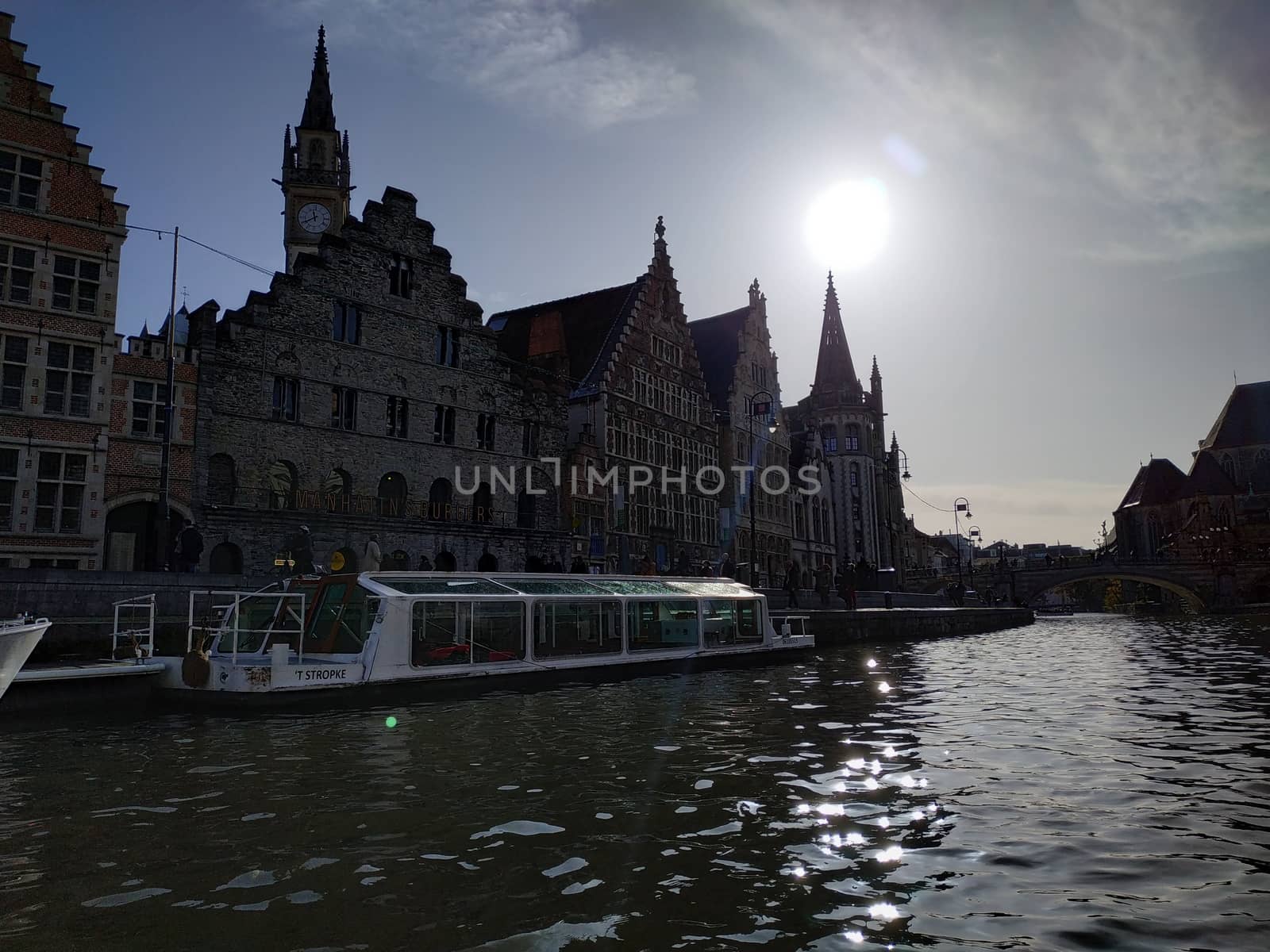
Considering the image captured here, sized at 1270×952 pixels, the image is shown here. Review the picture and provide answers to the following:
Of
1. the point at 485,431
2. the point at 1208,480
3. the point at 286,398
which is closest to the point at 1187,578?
the point at 1208,480

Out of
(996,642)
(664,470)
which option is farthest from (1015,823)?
(664,470)

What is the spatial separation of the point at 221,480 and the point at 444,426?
9.39 meters

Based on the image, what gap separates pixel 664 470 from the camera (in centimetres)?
4859

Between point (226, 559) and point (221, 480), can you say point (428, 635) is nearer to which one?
point (226, 559)

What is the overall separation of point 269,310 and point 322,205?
22445mm

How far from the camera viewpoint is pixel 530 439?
40.0 metres

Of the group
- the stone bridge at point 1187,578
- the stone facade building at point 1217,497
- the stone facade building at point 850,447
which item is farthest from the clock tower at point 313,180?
the stone facade building at point 1217,497

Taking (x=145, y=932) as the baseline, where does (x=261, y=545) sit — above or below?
above

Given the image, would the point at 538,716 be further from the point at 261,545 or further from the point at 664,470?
the point at 664,470

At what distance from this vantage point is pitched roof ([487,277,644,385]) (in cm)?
4641

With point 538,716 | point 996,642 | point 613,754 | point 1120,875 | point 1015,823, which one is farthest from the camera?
point 996,642

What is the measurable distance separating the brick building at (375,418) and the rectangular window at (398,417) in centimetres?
4

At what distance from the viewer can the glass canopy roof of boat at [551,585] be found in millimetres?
17547

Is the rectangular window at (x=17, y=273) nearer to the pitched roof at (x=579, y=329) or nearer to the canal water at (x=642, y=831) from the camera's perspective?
the canal water at (x=642, y=831)
